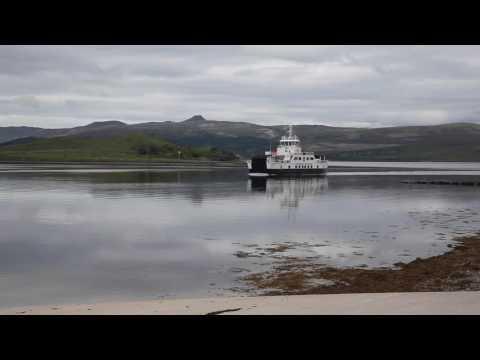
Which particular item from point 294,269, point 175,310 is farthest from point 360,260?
point 175,310

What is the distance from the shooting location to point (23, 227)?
25406mm

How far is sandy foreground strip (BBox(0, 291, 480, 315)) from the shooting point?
880 cm

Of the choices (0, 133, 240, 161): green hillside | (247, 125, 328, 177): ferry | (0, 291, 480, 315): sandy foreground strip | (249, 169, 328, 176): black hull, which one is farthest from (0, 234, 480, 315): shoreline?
(0, 133, 240, 161): green hillside

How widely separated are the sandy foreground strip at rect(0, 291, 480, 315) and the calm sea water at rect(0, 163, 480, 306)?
7.84ft

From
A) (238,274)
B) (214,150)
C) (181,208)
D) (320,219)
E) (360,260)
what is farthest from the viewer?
(214,150)

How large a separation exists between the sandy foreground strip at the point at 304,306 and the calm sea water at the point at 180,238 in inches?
94.1

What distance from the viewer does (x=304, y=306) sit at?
955cm

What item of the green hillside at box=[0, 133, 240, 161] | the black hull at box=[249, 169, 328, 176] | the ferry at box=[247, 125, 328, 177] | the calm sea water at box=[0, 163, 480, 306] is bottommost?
the calm sea water at box=[0, 163, 480, 306]

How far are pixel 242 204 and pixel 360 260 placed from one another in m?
20.5

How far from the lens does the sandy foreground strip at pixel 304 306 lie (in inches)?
347

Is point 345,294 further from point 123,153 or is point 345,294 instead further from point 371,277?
point 123,153

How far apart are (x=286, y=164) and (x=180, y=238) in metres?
68.4

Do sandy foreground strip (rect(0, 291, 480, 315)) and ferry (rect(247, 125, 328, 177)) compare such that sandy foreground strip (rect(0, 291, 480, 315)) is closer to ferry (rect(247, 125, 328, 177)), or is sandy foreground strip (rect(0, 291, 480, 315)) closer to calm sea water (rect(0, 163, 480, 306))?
calm sea water (rect(0, 163, 480, 306))
